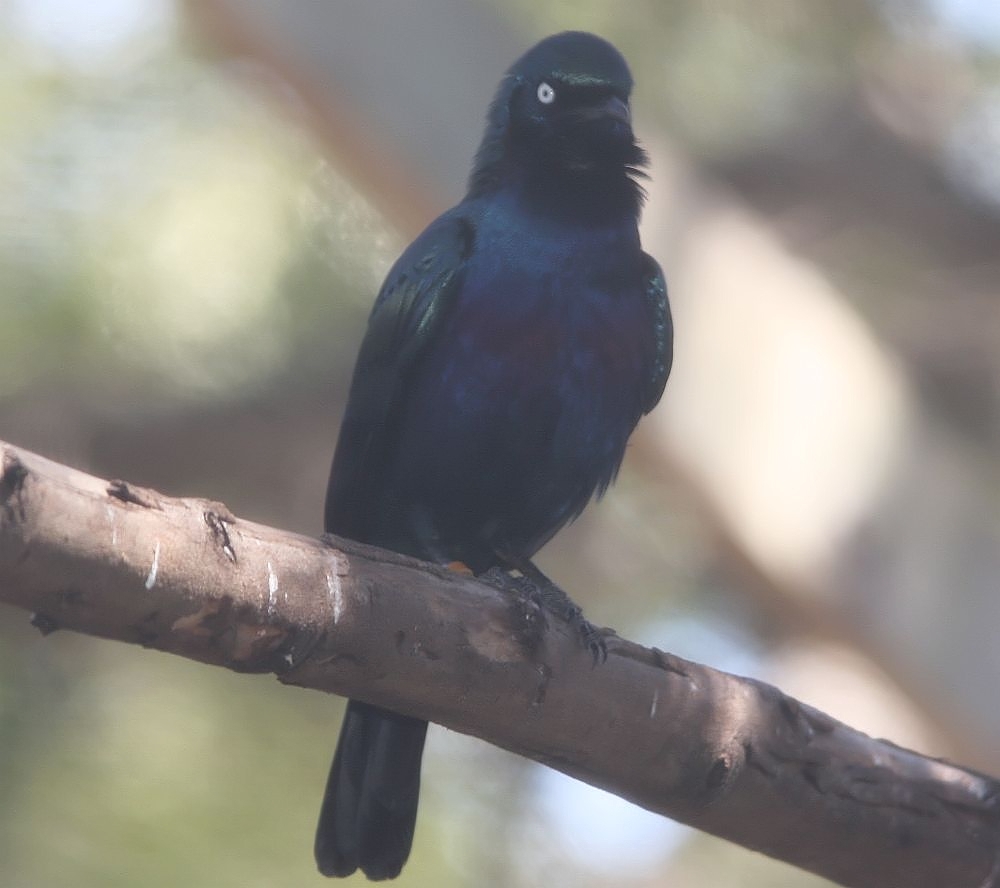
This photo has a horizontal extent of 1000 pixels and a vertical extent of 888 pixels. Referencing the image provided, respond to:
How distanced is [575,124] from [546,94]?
130mm

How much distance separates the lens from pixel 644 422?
4.51 meters

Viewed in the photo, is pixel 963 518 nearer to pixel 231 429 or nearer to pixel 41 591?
pixel 231 429

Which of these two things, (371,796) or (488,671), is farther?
(371,796)

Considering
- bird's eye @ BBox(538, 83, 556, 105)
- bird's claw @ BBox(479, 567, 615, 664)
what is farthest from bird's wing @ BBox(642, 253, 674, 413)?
bird's claw @ BBox(479, 567, 615, 664)

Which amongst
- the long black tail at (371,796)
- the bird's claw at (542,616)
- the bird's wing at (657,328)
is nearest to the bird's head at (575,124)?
the bird's wing at (657,328)

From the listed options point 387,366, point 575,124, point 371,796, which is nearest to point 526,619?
point 371,796

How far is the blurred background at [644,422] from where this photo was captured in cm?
420

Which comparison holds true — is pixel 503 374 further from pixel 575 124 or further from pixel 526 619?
pixel 526 619

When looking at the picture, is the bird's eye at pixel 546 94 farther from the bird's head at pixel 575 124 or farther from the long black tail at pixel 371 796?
the long black tail at pixel 371 796

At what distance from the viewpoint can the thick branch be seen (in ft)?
6.51

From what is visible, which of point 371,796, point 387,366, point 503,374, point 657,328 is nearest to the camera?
point 371,796

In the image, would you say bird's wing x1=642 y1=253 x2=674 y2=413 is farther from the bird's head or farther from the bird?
the bird's head

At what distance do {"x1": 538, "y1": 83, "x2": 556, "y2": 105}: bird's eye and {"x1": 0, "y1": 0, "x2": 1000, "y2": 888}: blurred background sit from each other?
59 centimetres

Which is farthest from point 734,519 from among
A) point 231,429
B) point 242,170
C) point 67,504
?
point 67,504
